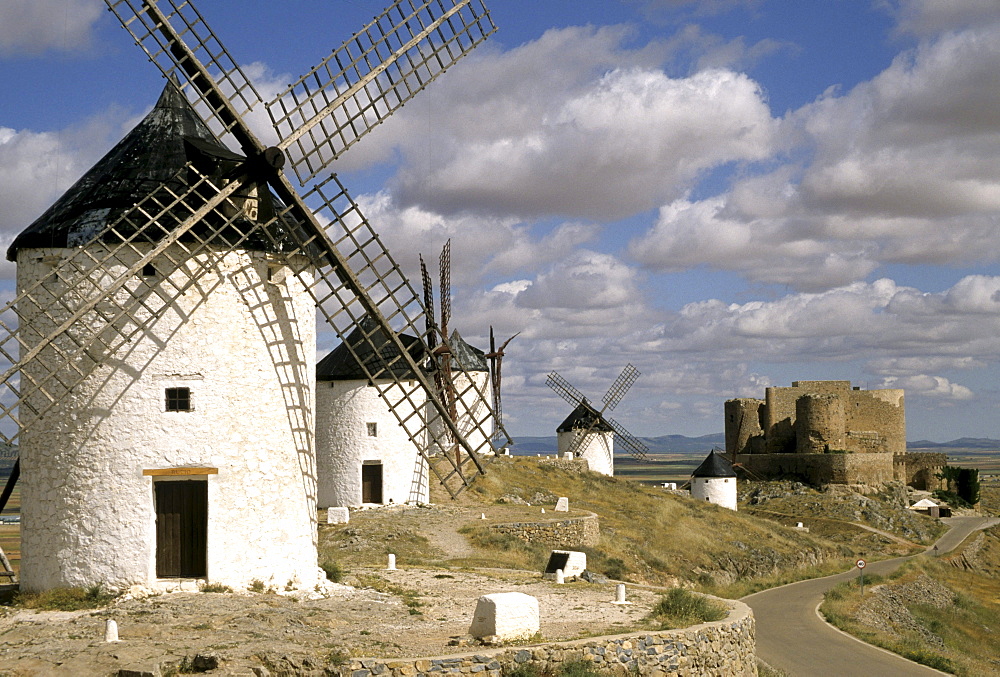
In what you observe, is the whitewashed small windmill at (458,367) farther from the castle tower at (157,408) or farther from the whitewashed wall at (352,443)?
the castle tower at (157,408)

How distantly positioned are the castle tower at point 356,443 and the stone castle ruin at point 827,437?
3163 centimetres

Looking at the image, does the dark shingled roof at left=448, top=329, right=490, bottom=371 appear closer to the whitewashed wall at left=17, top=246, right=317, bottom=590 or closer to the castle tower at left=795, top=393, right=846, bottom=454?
the castle tower at left=795, top=393, right=846, bottom=454

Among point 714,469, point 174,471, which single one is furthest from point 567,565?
point 714,469

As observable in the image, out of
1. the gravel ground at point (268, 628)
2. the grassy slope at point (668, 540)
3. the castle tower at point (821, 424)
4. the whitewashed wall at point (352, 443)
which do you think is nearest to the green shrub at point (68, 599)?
the gravel ground at point (268, 628)

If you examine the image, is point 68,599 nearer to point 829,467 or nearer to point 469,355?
point 469,355

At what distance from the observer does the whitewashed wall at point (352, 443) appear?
30000mm

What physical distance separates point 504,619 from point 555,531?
15619mm

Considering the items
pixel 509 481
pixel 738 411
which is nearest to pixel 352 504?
pixel 509 481

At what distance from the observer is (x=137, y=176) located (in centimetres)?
1502

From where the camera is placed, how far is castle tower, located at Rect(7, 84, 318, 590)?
14219mm

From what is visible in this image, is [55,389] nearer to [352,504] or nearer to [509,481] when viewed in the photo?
[352,504]

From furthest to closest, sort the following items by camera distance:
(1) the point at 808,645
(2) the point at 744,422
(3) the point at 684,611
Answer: (2) the point at 744,422, (1) the point at 808,645, (3) the point at 684,611

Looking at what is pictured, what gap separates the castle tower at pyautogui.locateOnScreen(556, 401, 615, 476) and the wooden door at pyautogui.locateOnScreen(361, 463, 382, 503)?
22827 millimetres

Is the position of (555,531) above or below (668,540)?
above
